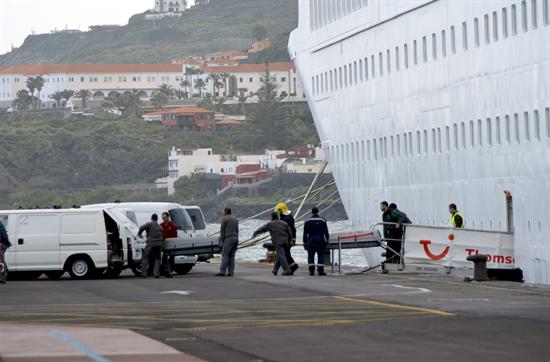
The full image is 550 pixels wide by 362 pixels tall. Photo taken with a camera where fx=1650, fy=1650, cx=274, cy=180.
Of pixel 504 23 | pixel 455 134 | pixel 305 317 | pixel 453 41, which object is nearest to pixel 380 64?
pixel 453 41

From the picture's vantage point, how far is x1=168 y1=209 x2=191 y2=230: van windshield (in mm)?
40094

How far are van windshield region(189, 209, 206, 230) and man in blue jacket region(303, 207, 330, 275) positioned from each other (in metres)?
11.9

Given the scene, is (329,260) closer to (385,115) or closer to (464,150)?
(464,150)

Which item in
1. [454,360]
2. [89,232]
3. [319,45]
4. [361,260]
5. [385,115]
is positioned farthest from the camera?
[361,260]

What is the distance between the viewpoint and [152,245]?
34.2m

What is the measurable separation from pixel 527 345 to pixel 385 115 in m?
29.0

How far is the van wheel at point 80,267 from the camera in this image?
112ft

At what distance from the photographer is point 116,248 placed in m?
35.0

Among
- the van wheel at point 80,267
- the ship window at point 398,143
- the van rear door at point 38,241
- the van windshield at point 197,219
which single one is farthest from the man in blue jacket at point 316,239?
the van windshield at point 197,219

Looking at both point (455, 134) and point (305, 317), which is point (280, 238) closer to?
point (455, 134)

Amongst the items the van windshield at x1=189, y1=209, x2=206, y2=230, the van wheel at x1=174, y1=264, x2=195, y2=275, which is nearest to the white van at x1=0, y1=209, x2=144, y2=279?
the van wheel at x1=174, y1=264, x2=195, y2=275

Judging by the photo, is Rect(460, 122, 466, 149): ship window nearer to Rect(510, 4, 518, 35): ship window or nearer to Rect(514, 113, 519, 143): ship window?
Rect(514, 113, 519, 143): ship window

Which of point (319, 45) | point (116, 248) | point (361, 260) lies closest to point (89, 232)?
point (116, 248)

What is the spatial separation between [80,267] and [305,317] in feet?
50.5
